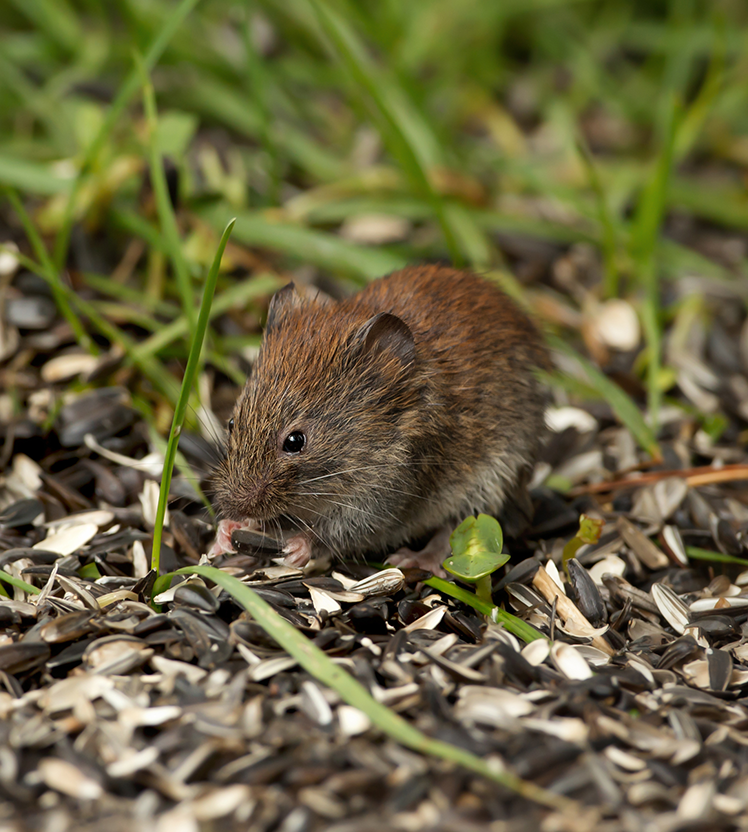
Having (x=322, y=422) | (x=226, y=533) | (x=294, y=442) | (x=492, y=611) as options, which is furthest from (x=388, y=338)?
(x=492, y=611)

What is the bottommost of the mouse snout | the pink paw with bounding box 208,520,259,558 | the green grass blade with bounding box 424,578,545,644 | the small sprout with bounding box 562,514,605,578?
the green grass blade with bounding box 424,578,545,644

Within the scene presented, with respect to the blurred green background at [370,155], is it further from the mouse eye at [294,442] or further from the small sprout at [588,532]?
the mouse eye at [294,442]

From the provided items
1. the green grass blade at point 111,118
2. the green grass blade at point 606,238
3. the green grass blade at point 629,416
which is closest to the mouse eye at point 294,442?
the green grass blade at point 629,416

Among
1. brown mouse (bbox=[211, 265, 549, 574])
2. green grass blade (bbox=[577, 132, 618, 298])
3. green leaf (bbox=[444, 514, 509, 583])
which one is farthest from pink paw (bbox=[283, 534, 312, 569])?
green grass blade (bbox=[577, 132, 618, 298])

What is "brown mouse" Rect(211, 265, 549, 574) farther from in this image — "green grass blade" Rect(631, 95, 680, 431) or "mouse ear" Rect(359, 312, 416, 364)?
"green grass blade" Rect(631, 95, 680, 431)

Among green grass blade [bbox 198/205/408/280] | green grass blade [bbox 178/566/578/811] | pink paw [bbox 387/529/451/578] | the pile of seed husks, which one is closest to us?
green grass blade [bbox 178/566/578/811]
